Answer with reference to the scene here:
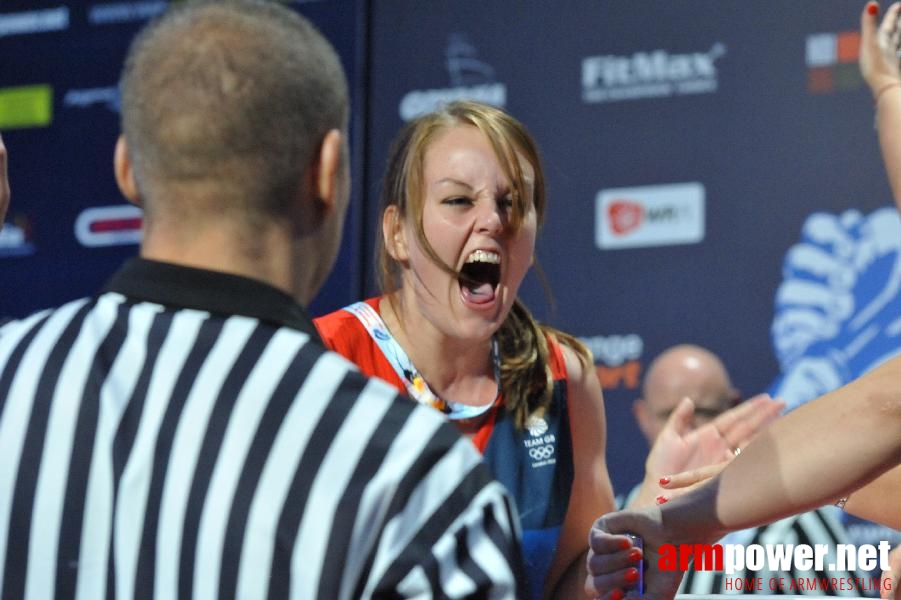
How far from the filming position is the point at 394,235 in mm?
2518

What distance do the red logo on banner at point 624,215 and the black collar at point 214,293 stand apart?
307 cm

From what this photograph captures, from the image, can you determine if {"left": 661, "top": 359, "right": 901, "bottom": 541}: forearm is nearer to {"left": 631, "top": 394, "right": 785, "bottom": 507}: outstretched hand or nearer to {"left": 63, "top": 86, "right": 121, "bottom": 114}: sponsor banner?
{"left": 631, "top": 394, "right": 785, "bottom": 507}: outstretched hand

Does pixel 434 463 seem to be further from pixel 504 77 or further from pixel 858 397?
pixel 504 77

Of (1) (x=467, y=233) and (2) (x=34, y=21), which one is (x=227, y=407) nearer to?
(1) (x=467, y=233)

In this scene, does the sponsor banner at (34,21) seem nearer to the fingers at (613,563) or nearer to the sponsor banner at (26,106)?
the sponsor banner at (26,106)

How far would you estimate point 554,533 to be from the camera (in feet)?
7.83

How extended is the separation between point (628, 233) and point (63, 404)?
3.18 metres

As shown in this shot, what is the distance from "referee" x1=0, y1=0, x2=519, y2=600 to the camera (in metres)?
1.12

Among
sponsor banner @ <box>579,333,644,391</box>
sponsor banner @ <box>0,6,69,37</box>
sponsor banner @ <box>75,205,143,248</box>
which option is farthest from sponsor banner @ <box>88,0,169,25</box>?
sponsor banner @ <box>579,333,644,391</box>

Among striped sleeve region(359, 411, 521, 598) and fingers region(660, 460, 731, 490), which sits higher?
striped sleeve region(359, 411, 521, 598)

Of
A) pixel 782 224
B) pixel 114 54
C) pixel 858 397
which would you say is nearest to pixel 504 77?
pixel 782 224

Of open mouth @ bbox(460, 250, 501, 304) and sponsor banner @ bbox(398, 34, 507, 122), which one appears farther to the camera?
sponsor banner @ bbox(398, 34, 507, 122)

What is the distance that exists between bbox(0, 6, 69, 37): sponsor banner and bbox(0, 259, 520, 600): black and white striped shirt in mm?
3963

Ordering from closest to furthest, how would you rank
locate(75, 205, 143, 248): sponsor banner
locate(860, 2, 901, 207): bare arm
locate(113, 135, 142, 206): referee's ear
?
locate(113, 135, 142, 206): referee's ear → locate(860, 2, 901, 207): bare arm → locate(75, 205, 143, 248): sponsor banner
